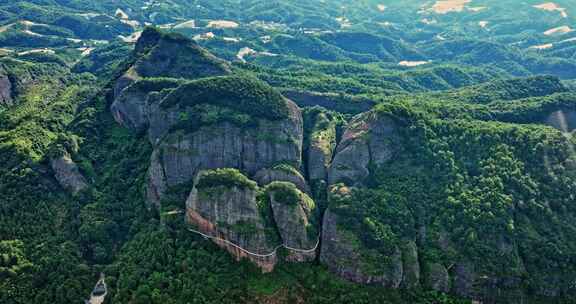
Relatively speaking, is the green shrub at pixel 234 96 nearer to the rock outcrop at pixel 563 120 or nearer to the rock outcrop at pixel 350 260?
the rock outcrop at pixel 350 260

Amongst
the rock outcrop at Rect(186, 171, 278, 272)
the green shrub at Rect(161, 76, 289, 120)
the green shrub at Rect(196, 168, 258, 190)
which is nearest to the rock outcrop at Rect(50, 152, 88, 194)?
the green shrub at Rect(161, 76, 289, 120)

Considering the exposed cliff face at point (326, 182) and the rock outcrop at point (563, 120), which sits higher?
the rock outcrop at point (563, 120)

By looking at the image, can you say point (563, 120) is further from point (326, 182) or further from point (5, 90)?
point (5, 90)

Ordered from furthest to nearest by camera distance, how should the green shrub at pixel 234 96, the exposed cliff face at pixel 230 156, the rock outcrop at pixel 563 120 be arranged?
the rock outcrop at pixel 563 120, the green shrub at pixel 234 96, the exposed cliff face at pixel 230 156

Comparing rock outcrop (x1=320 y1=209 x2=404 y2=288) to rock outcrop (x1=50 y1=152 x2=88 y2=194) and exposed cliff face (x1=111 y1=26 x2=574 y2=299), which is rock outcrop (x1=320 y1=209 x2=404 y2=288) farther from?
rock outcrop (x1=50 y1=152 x2=88 y2=194)

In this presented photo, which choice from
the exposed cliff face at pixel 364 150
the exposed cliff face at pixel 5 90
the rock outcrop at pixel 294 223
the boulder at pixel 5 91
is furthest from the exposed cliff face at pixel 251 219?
the exposed cliff face at pixel 5 90

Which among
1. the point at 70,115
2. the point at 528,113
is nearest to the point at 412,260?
the point at 528,113

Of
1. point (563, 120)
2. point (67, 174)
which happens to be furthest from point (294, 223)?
point (563, 120)

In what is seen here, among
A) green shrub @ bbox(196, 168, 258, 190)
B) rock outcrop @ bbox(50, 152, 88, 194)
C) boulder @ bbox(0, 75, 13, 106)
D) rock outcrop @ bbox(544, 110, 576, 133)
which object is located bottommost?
boulder @ bbox(0, 75, 13, 106)
